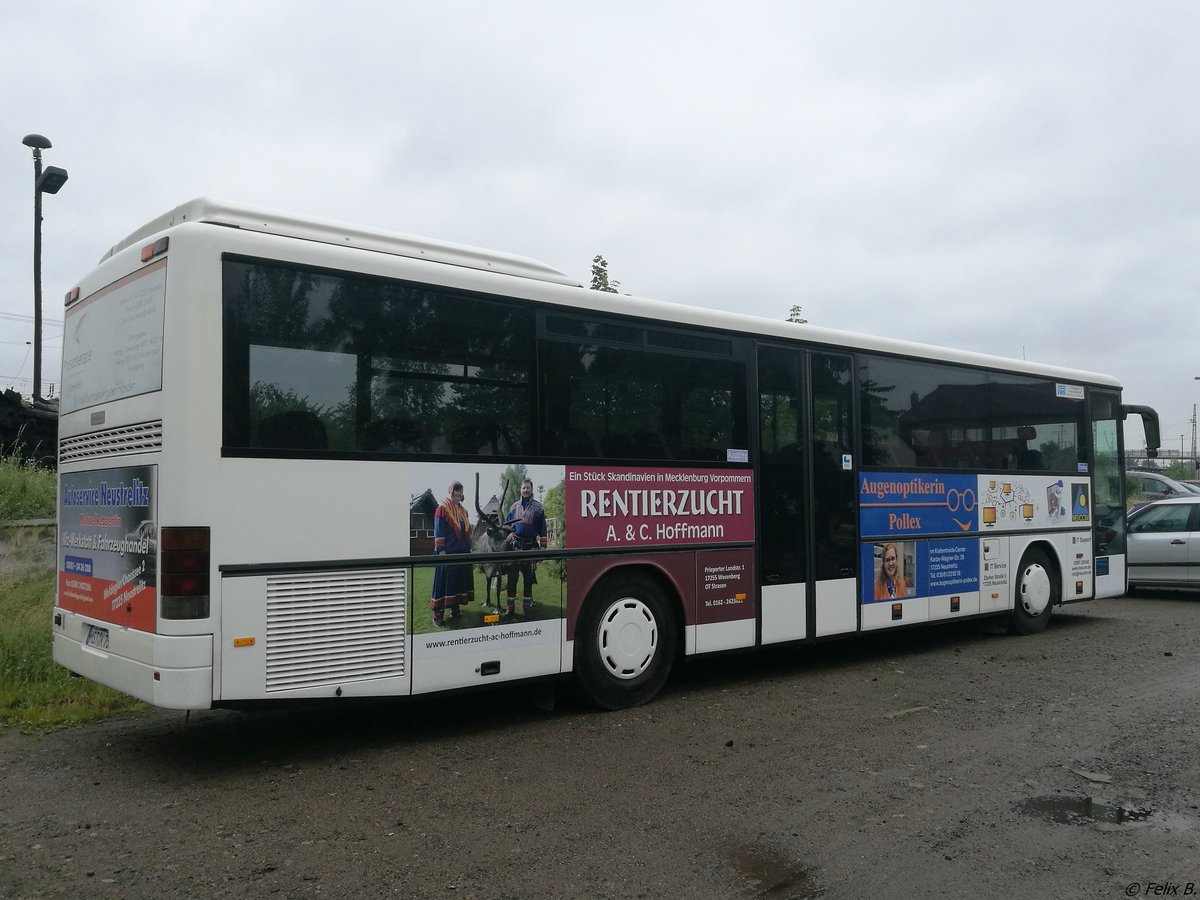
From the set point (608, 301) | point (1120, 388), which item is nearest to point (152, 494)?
point (608, 301)

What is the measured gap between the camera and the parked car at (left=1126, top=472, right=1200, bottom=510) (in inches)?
968

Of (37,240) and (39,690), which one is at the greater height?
(37,240)

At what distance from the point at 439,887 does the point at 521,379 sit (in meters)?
3.72

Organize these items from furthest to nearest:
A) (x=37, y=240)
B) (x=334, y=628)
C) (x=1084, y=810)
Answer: (x=37, y=240)
(x=334, y=628)
(x=1084, y=810)

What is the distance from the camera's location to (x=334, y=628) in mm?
6070

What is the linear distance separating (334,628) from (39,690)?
10.7 ft

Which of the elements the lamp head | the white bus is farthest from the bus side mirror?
the lamp head

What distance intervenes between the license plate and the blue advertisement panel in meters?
6.51

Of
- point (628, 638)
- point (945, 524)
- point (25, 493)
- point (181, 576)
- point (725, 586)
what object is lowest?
point (628, 638)

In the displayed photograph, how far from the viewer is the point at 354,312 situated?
6.29 metres

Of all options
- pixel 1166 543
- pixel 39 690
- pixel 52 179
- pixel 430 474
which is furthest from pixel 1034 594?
pixel 52 179

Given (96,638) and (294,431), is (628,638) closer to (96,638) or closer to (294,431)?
(294,431)

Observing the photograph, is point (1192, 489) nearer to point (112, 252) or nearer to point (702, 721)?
point (702, 721)

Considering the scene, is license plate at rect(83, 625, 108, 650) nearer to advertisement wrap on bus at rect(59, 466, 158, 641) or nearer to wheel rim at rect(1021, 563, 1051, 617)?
advertisement wrap on bus at rect(59, 466, 158, 641)
